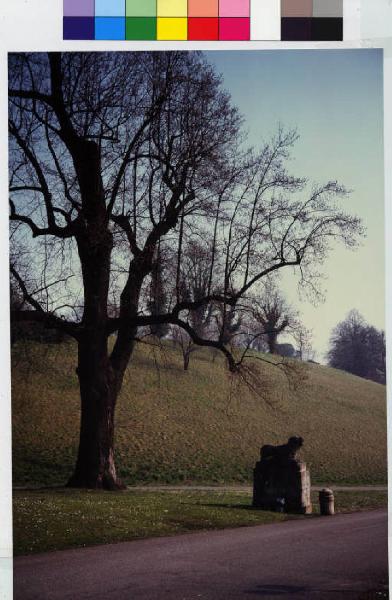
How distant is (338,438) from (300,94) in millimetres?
5168

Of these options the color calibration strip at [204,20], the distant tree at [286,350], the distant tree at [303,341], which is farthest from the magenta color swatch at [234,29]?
the distant tree at [286,350]

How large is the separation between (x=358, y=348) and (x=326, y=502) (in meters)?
2.14

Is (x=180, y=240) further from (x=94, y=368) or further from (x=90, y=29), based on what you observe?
(x=90, y=29)

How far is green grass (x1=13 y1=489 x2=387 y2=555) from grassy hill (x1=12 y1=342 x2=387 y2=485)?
1.03 feet

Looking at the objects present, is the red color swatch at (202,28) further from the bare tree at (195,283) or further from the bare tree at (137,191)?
the bare tree at (195,283)

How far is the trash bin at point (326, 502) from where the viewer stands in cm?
1140

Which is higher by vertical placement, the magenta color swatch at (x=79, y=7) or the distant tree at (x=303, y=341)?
the magenta color swatch at (x=79, y=7)

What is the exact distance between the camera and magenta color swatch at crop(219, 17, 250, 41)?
977 centimetres

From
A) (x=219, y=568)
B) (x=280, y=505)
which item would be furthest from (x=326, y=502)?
(x=219, y=568)

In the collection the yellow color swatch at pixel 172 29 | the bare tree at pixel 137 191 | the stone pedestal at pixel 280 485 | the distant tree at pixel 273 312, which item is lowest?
the stone pedestal at pixel 280 485

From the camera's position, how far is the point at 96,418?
11797 millimetres

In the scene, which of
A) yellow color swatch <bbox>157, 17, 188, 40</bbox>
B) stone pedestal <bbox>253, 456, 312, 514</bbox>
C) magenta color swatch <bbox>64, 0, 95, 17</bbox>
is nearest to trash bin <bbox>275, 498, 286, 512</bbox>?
stone pedestal <bbox>253, 456, 312, 514</bbox>

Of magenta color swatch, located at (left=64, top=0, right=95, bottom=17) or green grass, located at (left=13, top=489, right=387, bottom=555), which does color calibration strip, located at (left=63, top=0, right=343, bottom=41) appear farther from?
green grass, located at (left=13, top=489, right=387, bottom=555)

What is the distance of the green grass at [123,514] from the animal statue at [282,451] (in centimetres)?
61
